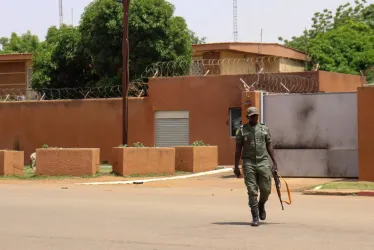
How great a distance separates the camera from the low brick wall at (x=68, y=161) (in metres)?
23.6

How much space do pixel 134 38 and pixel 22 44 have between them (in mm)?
38712

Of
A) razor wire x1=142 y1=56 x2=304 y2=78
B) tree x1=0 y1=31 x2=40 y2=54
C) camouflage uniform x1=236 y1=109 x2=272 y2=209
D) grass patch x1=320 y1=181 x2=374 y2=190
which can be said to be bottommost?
grass patch x1=320 y1=181 x2=374 y2=190

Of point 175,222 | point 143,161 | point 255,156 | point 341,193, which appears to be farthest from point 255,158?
point 143,161

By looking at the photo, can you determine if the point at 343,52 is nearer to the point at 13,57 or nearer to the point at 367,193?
the point at 13,57

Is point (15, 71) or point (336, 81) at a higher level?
point (15, 71)

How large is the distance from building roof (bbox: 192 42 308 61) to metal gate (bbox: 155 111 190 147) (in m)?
5.59

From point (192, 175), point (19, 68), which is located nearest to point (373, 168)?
point (192, 175)

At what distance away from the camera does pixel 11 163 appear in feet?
81.4

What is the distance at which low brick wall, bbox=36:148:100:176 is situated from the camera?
23.6 meters

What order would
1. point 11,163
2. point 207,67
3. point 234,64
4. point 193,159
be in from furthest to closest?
point 234,64 → point 207,67 → point 193,159 → point 11,163

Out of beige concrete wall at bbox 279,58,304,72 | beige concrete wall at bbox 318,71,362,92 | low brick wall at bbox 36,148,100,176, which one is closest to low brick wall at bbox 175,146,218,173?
low brick wall at bbox 36,148,100,176

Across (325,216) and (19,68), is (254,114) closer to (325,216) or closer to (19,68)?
(325,216)

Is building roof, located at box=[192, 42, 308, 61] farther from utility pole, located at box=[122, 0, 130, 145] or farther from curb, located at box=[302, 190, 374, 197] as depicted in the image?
curb, located at box=[302, 190, 374, 197]

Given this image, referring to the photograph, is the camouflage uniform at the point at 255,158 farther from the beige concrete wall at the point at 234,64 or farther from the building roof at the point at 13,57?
the building roof at the point at 13,57
